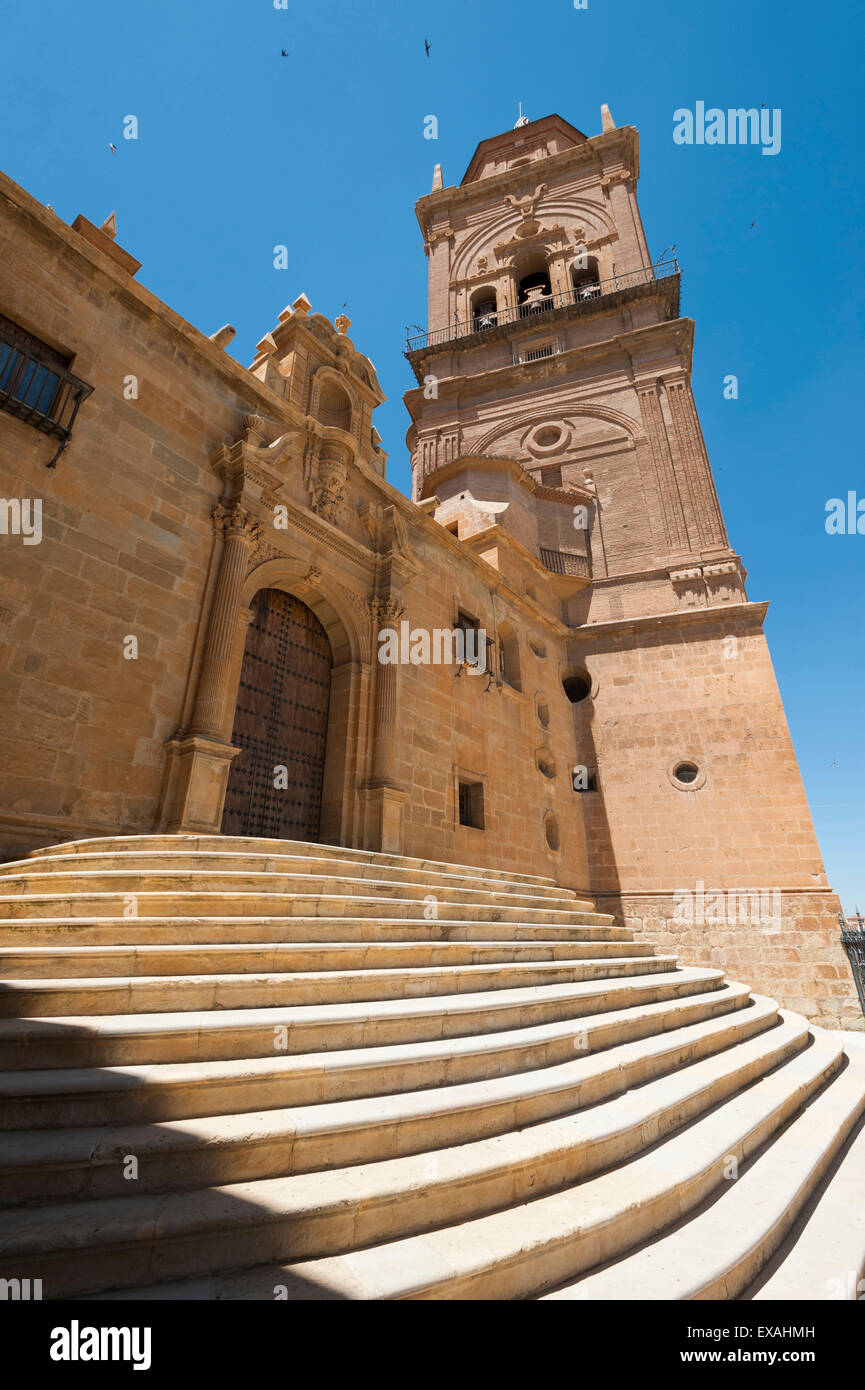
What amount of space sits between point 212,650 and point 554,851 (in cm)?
964

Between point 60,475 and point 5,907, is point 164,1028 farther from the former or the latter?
point 60,475

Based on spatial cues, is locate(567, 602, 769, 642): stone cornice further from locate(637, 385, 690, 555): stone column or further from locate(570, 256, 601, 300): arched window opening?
locate(570, 256, 601, 300): arched window opening

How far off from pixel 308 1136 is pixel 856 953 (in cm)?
1377

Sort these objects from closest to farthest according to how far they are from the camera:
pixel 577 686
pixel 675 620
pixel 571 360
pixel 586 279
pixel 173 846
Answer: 1. pixel 173 846
2. pixel 675 620
3. pixel 577 686
4. pixel 571 360
5. pixel 586 279

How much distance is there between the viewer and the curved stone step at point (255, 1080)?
95.7 inches

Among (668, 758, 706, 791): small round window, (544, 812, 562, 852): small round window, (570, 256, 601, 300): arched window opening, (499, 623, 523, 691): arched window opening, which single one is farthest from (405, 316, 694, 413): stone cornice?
(544, 812, 562, 852): small round window

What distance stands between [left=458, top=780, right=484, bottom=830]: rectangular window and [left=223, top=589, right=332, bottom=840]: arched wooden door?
11.4 feet

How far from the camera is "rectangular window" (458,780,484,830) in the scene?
39.9 ft

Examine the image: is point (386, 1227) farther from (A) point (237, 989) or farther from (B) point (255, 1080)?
(A) point (237, 989)

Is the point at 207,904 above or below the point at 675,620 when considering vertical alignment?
below

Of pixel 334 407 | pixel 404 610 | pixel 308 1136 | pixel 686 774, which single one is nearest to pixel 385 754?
pixel 404 610

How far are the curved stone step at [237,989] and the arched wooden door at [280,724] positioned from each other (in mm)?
4760

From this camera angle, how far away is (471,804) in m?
12.4

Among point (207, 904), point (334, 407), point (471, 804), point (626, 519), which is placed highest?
point (626, 519)
